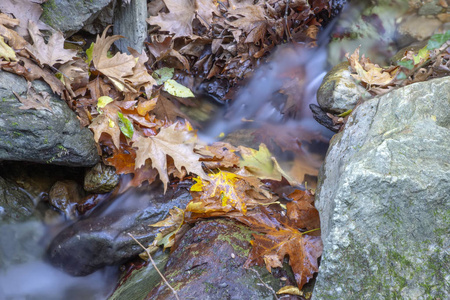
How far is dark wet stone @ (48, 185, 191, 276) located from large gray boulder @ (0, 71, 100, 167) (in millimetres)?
489

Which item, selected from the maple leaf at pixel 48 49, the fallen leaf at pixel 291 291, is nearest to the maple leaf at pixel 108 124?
the maple leaf at pixel 48 49

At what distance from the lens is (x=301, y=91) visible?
12.5 feet

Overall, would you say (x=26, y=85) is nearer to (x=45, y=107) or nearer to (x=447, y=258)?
(x=45, y=107)

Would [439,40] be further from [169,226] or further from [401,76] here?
[169,226]

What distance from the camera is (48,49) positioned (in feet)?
8.29

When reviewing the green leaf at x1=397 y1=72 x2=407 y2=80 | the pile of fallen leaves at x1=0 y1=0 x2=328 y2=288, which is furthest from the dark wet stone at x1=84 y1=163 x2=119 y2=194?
the green leaf at x1=397 y1=72 x2=407 y2=80

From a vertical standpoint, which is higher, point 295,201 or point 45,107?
point 45,107

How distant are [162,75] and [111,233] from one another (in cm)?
185

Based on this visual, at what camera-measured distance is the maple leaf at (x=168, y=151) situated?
259 centimetres

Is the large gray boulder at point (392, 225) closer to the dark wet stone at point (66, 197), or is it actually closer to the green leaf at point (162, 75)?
the dark wet stone at point (66, 197)

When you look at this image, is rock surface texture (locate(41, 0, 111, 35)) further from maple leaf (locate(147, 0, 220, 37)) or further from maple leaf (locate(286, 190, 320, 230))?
maple leaf (locate(286, 190, 320, 230))

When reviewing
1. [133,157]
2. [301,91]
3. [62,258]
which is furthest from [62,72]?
[301,91]

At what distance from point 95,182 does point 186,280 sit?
4.39 ft

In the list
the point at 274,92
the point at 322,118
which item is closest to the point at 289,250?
the point at 322,118
